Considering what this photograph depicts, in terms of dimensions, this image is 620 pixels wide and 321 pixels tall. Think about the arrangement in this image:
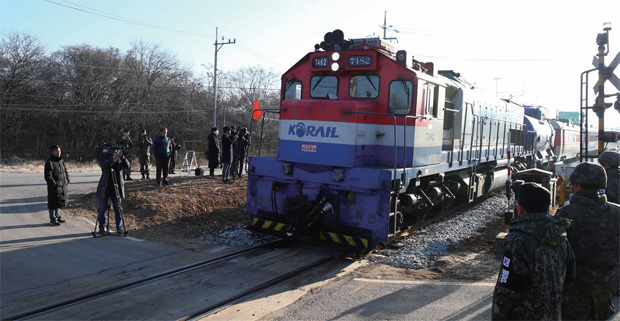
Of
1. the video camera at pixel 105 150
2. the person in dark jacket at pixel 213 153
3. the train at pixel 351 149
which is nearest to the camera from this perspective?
the train at pixel 351 149

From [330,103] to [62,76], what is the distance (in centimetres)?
4024

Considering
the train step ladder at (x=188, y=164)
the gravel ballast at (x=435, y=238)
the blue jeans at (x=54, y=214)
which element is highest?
the train step ladder at (x=188, y=164)

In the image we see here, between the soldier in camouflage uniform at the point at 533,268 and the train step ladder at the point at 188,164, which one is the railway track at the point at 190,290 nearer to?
the soldier in camouflage uniform at the point at 533,268

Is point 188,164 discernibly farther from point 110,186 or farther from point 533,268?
point 533,268

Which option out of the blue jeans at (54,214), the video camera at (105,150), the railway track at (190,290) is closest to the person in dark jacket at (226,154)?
the video camera at (105,150)

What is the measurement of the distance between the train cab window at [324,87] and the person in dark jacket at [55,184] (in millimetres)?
5590

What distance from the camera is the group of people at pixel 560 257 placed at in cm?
302

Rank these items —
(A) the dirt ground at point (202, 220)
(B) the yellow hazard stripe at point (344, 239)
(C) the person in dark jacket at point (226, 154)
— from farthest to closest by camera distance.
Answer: (C) the person in dark jacket at point (226, 154), (B) the yellow hazard stripe at point (344, 239), (A) the dirt ground at point (202, 220)

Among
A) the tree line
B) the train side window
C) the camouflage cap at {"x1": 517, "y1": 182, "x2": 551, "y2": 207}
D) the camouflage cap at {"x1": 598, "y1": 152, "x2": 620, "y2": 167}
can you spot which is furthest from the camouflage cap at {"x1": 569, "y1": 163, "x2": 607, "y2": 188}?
the tree line

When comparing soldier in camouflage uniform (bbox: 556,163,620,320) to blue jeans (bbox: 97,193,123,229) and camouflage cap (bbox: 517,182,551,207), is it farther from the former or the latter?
blue jeans (bbox: 97,193,123,229)

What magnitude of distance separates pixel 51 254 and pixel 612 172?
8.79 metres

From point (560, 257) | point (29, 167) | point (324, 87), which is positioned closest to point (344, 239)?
point (324, 87)

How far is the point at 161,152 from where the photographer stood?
39.9 feet

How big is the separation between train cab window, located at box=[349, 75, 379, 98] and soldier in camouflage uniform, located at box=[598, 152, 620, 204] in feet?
12.2
